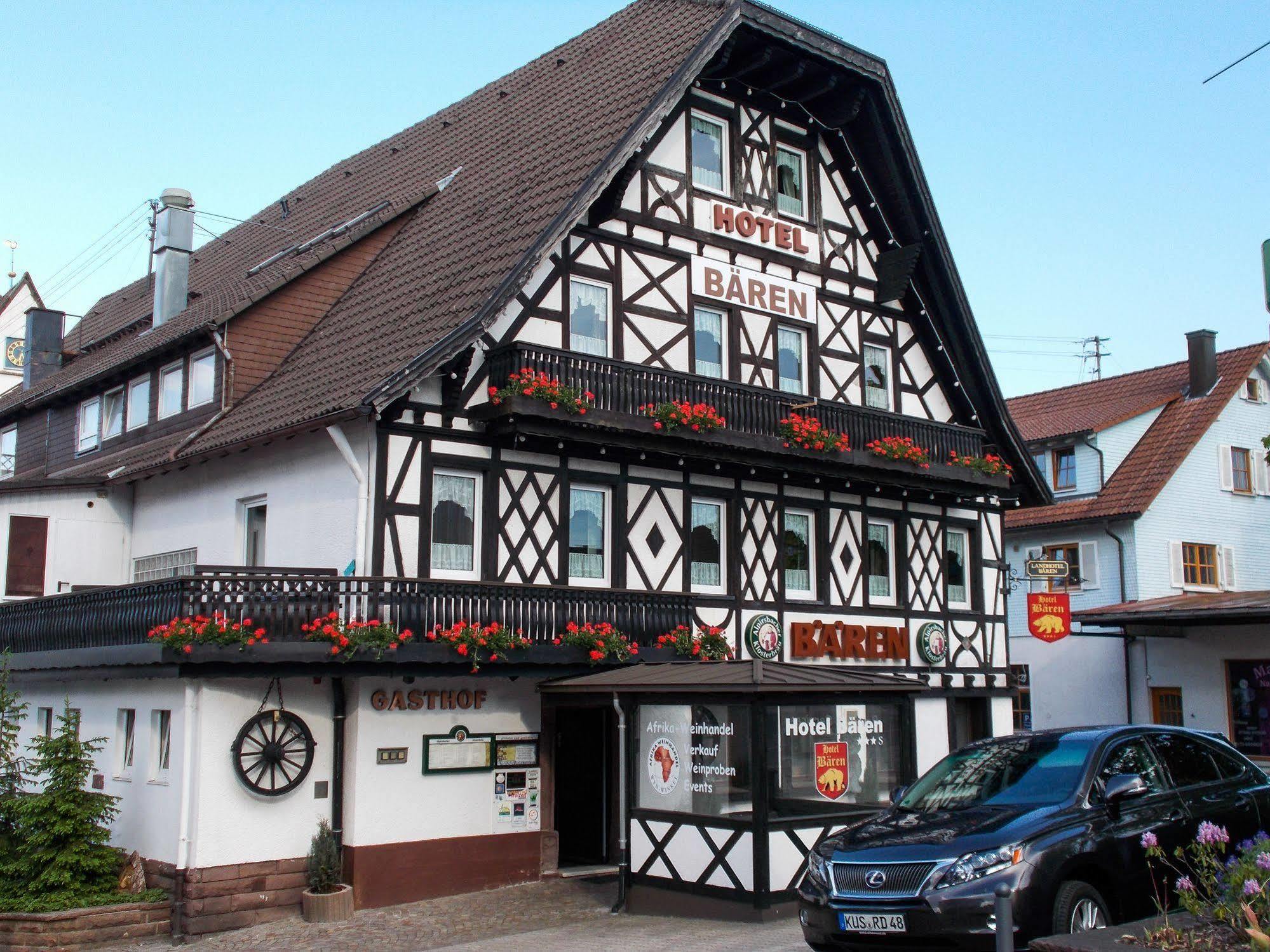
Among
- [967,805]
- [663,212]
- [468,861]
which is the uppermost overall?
[663,212]

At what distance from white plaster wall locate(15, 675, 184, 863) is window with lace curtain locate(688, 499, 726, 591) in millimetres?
8300

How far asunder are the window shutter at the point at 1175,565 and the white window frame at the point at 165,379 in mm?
24964

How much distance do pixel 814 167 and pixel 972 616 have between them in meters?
8.99

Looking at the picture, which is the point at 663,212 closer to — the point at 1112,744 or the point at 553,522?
the point at 553,522

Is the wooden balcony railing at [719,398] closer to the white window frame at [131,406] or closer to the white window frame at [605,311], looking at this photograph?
the white window frame at [605,311]

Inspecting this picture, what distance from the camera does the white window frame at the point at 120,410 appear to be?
1011 inches

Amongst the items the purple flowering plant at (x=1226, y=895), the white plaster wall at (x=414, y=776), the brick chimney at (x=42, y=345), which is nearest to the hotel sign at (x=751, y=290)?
the white plaster wall at (x=414, y=776)

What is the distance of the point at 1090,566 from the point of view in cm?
3578

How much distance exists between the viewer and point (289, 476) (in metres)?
19.8

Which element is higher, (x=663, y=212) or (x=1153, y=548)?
(x=663, y=212)

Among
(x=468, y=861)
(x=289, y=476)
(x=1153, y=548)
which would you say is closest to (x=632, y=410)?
(x=289, y=476)

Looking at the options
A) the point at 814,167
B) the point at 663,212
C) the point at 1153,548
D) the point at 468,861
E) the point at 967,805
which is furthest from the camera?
the point at 1153,548

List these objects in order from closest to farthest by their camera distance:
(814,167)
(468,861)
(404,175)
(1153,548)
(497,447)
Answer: (468,861), (497,447), (814,167), (404,175), (1153,548)

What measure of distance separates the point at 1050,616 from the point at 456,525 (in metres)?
13.6
